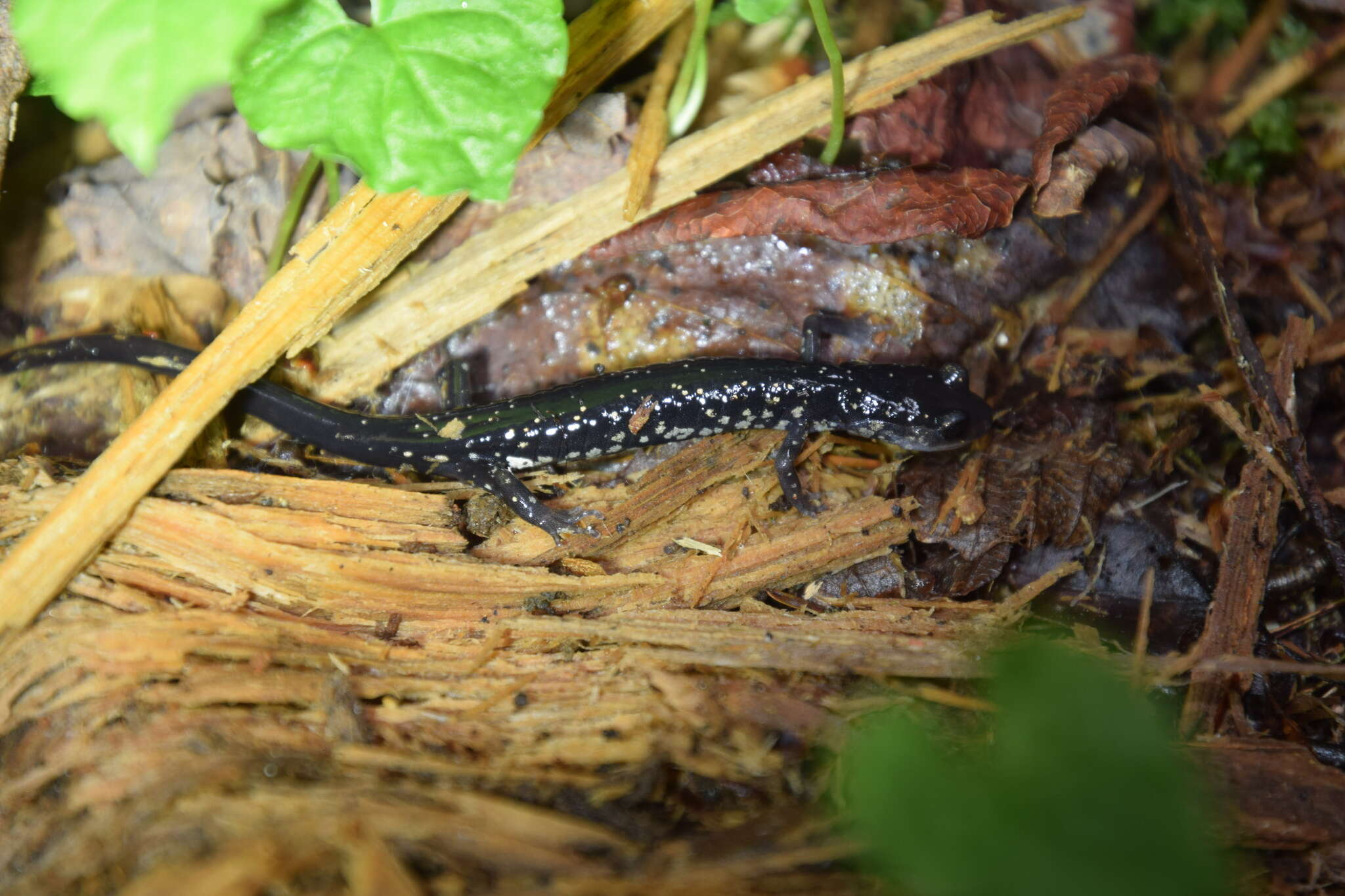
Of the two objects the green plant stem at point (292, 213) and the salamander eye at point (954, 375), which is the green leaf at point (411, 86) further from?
the salamander eye at point (954, 375)

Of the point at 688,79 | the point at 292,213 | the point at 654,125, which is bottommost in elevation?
the point at 292,213

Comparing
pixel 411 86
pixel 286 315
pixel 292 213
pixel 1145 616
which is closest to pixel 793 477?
pixel 1145 616

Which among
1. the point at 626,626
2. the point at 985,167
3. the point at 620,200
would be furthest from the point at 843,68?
the point at 626,626

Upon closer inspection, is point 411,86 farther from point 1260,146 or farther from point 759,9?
point 1260,146

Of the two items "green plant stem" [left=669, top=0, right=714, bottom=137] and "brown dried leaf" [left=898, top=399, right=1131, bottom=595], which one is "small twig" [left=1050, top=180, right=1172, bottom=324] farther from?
"green plant stem" [left=669, top=0, right=714, bottom=137]

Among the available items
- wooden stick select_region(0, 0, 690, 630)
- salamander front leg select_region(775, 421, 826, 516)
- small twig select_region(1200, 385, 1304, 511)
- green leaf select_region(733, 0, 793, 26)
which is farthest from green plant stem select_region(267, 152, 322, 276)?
small twig select_region(1200, 385, 1304, 511)
